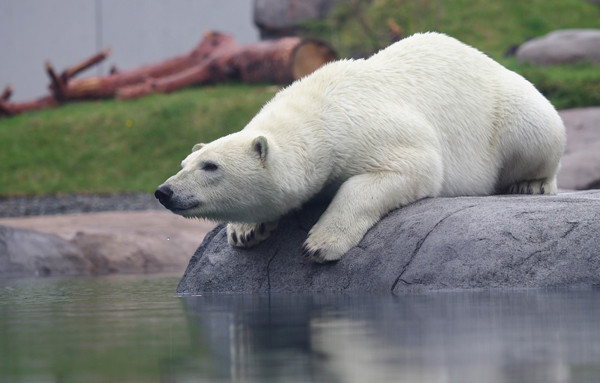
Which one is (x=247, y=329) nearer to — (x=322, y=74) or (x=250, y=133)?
(x=250, y=133)

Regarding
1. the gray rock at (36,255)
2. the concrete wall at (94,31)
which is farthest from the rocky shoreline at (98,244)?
the concrete wall at (94,31)

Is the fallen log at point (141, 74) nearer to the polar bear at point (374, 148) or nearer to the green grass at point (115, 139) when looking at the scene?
the green grass at point (115, 139)

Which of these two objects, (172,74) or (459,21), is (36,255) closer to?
(172,74)

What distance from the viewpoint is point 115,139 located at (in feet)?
54.5

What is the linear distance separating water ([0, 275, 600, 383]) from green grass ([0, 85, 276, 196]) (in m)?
10.6

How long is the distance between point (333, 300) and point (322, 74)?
5.70 feet

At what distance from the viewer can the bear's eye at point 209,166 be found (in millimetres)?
5145

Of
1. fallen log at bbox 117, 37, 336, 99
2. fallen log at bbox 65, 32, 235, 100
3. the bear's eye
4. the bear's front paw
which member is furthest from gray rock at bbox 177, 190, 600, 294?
fallen log at bbox 65, 32, 235, 100

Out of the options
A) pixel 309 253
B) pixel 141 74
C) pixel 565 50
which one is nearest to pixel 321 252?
pixel 309 253

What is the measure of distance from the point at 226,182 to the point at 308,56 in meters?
12.4

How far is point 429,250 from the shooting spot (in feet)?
16.6

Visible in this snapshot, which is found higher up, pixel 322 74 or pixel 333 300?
pixel 322 74

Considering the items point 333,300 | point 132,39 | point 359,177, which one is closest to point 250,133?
point 359,177

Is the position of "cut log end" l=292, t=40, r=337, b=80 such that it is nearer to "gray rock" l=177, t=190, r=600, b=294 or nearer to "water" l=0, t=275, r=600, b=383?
"gray rock" l=177, t=190, r=600, b=294
